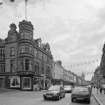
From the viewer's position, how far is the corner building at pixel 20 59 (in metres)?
46.3

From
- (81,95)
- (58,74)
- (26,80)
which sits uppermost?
(58,74)

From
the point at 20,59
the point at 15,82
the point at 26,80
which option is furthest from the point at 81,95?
the point at 15,82

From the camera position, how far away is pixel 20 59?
46500 millimetres

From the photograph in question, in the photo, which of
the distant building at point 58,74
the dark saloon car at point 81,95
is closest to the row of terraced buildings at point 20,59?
the distant building at point 58,74

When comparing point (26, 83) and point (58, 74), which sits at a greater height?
point (58, 74)

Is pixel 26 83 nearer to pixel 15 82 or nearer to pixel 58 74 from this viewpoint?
pixel 15 82

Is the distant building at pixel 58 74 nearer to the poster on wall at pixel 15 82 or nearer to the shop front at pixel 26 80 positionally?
the shop front at pixel 26 80

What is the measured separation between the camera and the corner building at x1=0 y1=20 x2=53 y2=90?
46344 millimetres

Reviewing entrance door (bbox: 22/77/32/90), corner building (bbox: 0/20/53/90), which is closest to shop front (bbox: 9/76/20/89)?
corner building (bbox: 0/20/53/90)

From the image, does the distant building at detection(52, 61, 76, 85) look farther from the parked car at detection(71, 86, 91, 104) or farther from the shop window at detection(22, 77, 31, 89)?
the parked car at detection(71, 86, 91, 104)

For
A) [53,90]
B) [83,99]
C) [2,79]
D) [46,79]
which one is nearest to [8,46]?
[2,79]

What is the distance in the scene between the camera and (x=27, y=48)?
4659 cm

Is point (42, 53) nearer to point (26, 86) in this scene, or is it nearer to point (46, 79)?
point (46, 79)

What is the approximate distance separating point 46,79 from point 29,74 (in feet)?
46.8
